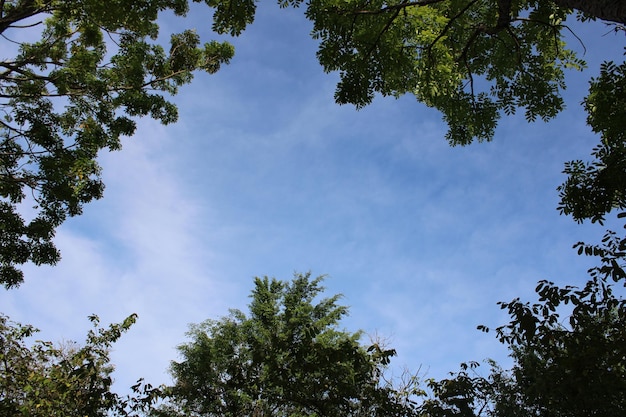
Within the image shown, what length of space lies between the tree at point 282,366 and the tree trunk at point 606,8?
488cm

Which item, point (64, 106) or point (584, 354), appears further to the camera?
point (64, 106)

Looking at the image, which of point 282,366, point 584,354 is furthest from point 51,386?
point 584,354

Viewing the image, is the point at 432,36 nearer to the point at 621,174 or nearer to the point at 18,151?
the point at 621,174

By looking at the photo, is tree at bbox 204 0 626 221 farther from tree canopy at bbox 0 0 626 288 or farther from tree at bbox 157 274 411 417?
tree at bbox 157 274 411 417

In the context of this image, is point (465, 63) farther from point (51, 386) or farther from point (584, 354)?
point (51, 386)

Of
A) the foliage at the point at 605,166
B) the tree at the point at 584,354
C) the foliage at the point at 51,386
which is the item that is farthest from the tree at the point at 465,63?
the foliage at the point at 51,386

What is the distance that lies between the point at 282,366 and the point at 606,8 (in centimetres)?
616

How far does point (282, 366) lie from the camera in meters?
6.22

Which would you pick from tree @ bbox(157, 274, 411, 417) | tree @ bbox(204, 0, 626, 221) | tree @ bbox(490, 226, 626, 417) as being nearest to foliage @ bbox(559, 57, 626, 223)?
tree @ bbox(204, 0, 626, 221)

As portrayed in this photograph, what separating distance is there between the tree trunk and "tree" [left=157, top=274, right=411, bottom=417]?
192 inches

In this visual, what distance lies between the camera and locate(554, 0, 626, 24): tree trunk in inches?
114

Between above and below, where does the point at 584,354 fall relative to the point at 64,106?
below

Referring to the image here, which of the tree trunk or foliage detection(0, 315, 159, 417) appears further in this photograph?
foliage detection(0, 315, 159, 417)

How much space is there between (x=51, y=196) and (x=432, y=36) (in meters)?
10.2
